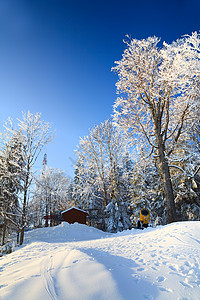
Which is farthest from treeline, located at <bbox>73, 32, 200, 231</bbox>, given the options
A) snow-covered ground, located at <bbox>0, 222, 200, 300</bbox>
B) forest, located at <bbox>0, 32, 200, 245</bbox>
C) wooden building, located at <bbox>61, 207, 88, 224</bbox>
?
snow-covered ground, located at <bbox>0, 222, 200, 300</bbox>

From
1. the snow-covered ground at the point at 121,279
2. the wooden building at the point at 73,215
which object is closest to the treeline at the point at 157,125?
the wooden building at the point at 73,215

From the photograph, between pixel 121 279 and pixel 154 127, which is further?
pixel 154 127

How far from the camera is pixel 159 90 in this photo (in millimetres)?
9164

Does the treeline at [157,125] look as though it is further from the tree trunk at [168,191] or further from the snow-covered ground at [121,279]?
the snow-covered ground at [121,279]

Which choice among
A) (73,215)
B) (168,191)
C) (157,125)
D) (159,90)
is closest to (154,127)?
(157,125)

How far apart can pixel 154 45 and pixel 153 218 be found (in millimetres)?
15438

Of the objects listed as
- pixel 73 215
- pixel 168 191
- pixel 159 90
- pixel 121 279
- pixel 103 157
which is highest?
pixel 159 90

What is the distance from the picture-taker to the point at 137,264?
9.50ft

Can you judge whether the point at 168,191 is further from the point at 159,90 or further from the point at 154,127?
the point at 159,90

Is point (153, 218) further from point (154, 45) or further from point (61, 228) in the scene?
point (154, 45)

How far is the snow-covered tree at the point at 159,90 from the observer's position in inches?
300

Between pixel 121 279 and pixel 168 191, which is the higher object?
pixel 168 191

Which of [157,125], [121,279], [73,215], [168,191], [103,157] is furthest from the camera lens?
[73,215]

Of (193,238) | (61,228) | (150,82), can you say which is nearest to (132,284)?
(193,238)
